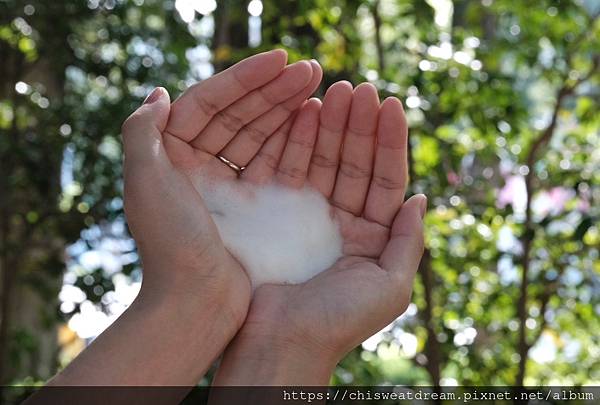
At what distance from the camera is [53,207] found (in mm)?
2277

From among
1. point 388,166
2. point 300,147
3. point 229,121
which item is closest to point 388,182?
point 388,166

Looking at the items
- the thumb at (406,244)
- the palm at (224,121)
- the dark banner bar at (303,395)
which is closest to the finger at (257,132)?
the palm at (224,121)

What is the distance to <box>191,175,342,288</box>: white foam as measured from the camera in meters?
1.12

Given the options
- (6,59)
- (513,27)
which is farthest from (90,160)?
(513,27)

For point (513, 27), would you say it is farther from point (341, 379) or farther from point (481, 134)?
point (341, 379)

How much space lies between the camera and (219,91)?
1088 mm

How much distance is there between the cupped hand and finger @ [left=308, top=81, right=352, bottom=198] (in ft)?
0.13

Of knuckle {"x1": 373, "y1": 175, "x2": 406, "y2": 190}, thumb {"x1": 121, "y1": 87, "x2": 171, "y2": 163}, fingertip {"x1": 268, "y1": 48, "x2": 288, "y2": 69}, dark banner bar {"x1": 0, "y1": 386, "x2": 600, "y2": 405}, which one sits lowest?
dark banner bar {"x1": 0, "y1": 386, "x2": 600, "y2": 405}

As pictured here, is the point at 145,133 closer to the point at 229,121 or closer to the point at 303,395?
the point at 229,121

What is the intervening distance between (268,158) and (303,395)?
36cm

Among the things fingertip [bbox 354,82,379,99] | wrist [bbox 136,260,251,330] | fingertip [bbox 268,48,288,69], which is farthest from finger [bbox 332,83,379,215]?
wrist [bbox 136,260,251,330]

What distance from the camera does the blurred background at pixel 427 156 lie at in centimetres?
176

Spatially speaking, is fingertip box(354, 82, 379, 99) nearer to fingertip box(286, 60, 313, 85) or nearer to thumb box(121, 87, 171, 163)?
fingertip box(286, 60, 313, 85)

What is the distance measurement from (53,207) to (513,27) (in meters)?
1.34
